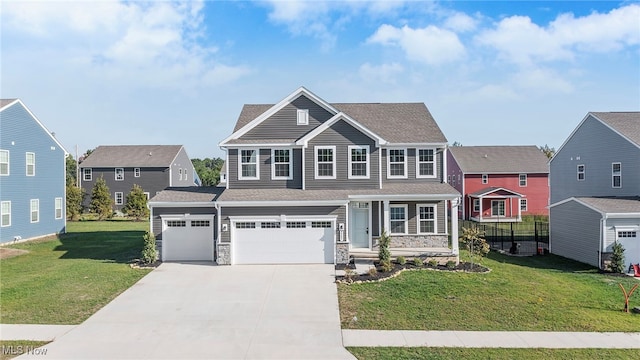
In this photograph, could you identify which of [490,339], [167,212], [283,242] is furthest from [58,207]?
[490,339]

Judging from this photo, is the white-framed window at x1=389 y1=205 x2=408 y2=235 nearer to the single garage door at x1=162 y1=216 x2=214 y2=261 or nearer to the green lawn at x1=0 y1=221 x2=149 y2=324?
the single garage door at x1=162 y1=216 x2=214 y2=261

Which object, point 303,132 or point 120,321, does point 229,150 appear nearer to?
point 303,132

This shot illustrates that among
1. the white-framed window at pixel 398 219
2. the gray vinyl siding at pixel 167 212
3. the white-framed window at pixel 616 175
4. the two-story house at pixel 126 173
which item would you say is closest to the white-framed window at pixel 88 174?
the two-story house at pixel 126 173

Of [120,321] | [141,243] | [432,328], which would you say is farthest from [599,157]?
[141,243]

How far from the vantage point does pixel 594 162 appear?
23.0 meters

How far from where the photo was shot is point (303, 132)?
19.2 meters

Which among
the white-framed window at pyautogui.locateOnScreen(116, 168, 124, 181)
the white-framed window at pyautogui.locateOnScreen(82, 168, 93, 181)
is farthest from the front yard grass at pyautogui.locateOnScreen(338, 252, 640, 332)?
the white-framed window at pyautogui.locateOnScreen(82, 168, 93, 181)

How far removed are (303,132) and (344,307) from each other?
9796 millimetres

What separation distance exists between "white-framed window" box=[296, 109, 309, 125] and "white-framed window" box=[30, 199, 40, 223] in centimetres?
1860

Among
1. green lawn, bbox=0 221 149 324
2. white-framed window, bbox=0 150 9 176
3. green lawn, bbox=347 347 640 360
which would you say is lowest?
green lawn, bbox=347 347 640 360

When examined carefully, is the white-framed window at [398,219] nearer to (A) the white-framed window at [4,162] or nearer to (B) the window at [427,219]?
(B) the window at [427,219]

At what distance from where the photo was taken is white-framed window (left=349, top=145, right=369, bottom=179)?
61.6 ft

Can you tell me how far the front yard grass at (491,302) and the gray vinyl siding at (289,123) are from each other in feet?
27.7

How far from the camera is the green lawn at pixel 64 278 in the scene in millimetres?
11281
